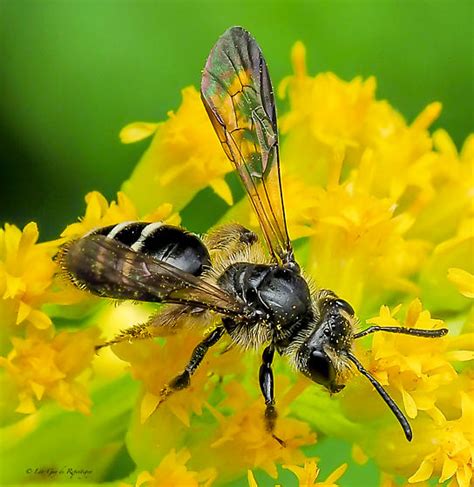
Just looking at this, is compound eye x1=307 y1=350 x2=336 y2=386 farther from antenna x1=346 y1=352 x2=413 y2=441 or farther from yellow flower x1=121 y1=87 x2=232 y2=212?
yellow flower x1=121 y1=87 x2=232 y2=212

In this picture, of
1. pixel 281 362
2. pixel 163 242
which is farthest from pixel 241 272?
pixel 281 362

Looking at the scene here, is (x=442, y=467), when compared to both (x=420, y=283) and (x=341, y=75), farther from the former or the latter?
(x=341, y=75)

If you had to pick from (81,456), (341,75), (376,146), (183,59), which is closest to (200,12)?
(183,59)

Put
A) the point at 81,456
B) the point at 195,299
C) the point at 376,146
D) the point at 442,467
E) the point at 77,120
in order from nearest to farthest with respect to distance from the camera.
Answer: the point at 195,299
the point at 442,467
the point at 81,456
the point at 376,146
the point at 77,120

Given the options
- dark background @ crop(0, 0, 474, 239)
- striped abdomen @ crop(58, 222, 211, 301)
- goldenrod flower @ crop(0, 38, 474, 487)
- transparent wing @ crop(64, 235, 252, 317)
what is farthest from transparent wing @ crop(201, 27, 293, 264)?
dark background @ crop(0, 0, 474, 239)

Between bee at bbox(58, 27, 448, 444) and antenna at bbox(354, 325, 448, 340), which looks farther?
antenna at bbox(354, 325, 448, 340)

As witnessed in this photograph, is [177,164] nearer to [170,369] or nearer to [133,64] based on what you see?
[170,369]

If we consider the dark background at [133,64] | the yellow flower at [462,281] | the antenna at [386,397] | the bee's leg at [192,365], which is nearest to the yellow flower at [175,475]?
the bee's leg at [192,365]
